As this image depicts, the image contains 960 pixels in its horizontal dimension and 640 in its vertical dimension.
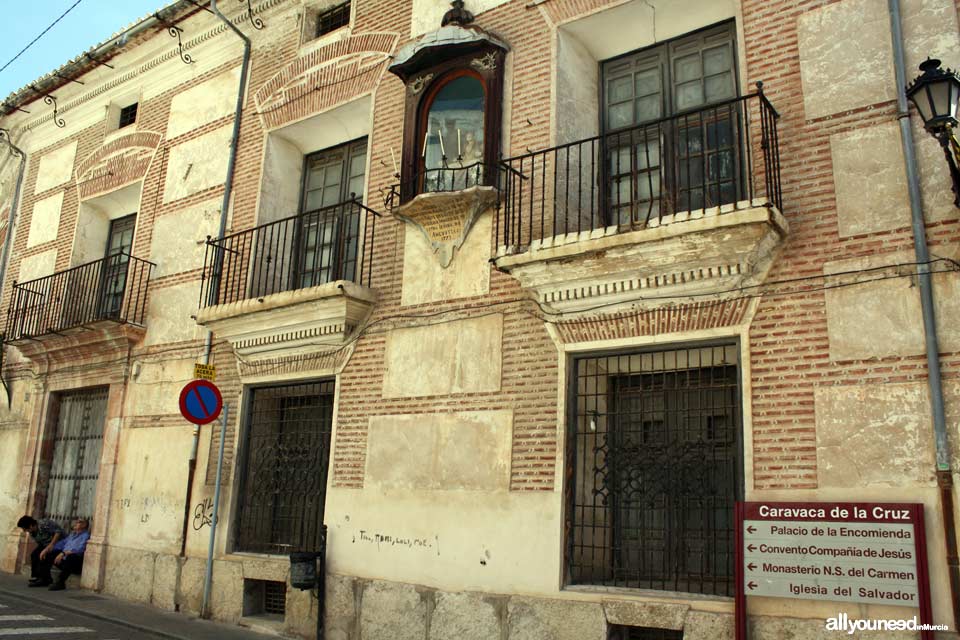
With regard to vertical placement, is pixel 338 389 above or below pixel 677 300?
below

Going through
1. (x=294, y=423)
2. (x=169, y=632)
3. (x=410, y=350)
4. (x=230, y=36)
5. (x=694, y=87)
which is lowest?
(x=169, y=632)

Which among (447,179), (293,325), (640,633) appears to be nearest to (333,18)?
(447,179)

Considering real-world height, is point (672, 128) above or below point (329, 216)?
below

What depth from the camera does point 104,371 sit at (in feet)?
36.4

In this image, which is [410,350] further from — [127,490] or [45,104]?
[45,104]

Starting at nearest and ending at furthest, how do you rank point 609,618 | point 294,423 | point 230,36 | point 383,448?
point 609,618 → point 383,448 → point 294,423 → point 230,36

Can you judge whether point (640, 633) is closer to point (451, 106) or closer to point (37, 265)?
point (451, 106)

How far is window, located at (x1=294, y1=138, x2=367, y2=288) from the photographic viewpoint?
30.6ft

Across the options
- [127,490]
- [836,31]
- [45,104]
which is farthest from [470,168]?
[45,104]

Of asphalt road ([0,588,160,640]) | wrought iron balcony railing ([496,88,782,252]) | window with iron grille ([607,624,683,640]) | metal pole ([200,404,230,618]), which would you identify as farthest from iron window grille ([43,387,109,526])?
window with iron grille ([607,624,683,640])

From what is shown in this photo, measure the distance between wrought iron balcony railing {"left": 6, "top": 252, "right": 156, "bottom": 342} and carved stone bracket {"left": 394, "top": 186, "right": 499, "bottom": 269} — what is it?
15.9 ft

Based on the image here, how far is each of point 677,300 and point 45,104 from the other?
12248 millimetres

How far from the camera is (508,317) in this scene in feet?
23.9

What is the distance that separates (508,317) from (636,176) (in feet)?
5.57
